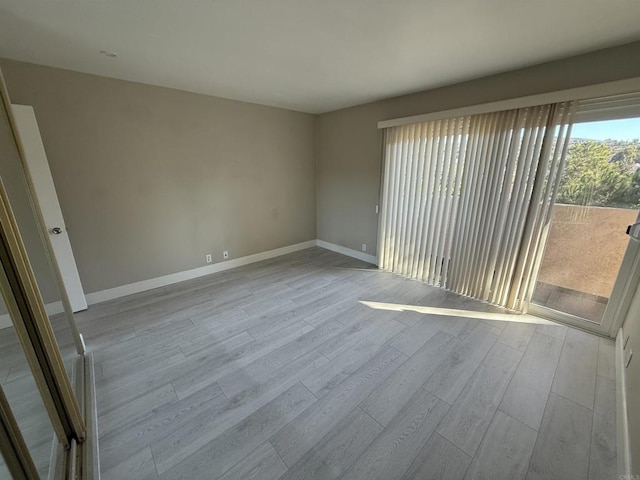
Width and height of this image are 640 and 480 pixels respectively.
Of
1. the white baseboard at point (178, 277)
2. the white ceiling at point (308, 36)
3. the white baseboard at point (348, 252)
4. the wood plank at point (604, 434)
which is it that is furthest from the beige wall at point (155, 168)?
the wood plank at point (604, 434)

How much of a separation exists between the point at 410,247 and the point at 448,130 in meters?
1.59

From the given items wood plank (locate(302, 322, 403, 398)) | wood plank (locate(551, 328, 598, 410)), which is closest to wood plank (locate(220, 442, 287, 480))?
wood plank (locate(302, 322, 403, 398))

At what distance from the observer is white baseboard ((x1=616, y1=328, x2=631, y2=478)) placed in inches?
50.7

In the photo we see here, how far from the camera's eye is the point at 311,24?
1694mm

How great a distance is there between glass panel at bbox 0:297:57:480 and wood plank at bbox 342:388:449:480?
1463 millimetres

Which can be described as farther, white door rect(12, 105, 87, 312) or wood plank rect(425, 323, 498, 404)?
white door rect(12, 105, 87, 312)

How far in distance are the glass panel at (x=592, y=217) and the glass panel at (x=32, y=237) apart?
4.37 meters

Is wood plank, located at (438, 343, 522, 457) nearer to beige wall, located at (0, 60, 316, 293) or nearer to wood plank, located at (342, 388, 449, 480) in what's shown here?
wood plank, located at (342, 388, 449, 480)

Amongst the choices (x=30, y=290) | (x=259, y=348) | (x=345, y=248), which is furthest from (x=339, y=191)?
(x=30, y=290)

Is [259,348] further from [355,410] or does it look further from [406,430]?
[406,430]

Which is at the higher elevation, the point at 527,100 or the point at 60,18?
the point at 60,18

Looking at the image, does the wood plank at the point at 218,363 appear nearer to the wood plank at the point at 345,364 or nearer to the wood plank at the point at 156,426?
the wood plank at the point at 156,426

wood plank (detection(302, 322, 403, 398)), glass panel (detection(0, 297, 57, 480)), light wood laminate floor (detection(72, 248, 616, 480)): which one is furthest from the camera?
wood plank (detection(302, 322, 403, 398))

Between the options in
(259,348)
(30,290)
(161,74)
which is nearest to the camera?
(30,290)
